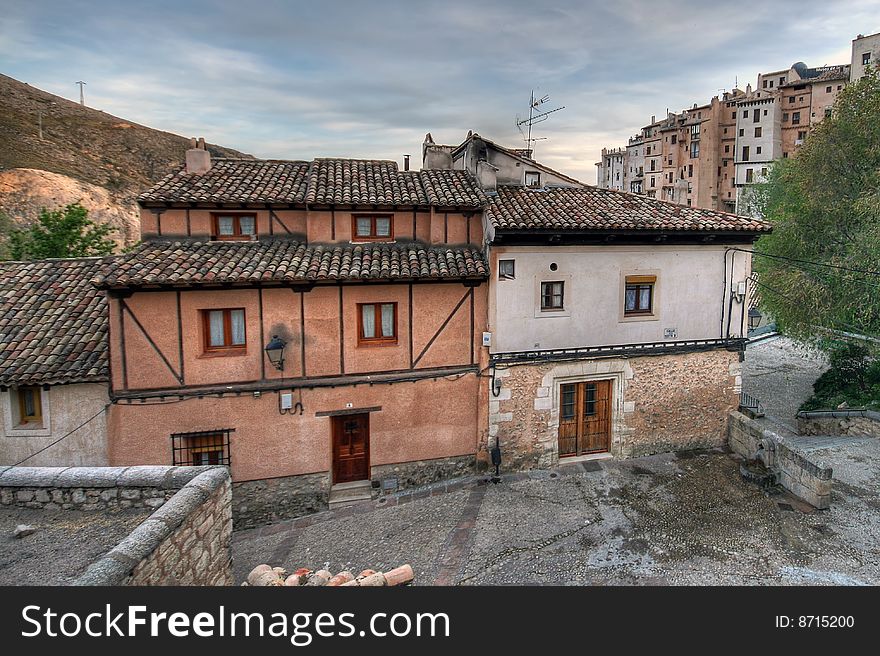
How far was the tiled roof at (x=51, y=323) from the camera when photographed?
33.0 feet

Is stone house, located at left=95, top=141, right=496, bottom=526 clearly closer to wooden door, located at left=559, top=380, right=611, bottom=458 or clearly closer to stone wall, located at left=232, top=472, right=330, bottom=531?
stone wall, located at left=232, top=472, right=330, bottom=531

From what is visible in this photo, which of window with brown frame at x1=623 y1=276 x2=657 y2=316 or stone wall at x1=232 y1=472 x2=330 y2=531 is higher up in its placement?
window with brown frame at x1=623 y1=276 x2=657 y2=316

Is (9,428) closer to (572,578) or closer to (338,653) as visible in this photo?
(338,653)

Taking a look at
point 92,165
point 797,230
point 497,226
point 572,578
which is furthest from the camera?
point 92,165

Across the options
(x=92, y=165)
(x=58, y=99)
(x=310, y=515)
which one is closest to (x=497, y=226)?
(x=310, y=515)

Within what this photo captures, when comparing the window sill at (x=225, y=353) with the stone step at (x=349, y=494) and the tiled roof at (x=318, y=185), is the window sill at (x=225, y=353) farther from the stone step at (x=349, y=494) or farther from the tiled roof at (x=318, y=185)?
the stone step at (x=349, y=494)

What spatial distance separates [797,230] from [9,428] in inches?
1068

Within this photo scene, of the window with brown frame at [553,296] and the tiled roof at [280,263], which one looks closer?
the tiled roof at [280,263]

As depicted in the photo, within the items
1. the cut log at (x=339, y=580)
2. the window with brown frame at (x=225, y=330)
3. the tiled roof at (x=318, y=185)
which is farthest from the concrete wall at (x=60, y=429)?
the cut log at (x=339, y=580)

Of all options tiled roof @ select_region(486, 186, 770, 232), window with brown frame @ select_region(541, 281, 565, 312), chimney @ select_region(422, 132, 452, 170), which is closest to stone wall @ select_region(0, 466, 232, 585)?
tiled roof @ select_region(486, 186, 770, 232)

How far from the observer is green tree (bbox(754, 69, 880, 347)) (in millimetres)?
17953

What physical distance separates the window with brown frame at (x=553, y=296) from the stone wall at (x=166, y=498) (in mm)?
8350

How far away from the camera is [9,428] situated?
10.4 meters

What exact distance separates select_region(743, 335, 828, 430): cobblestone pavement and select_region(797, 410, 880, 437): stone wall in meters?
1.06
